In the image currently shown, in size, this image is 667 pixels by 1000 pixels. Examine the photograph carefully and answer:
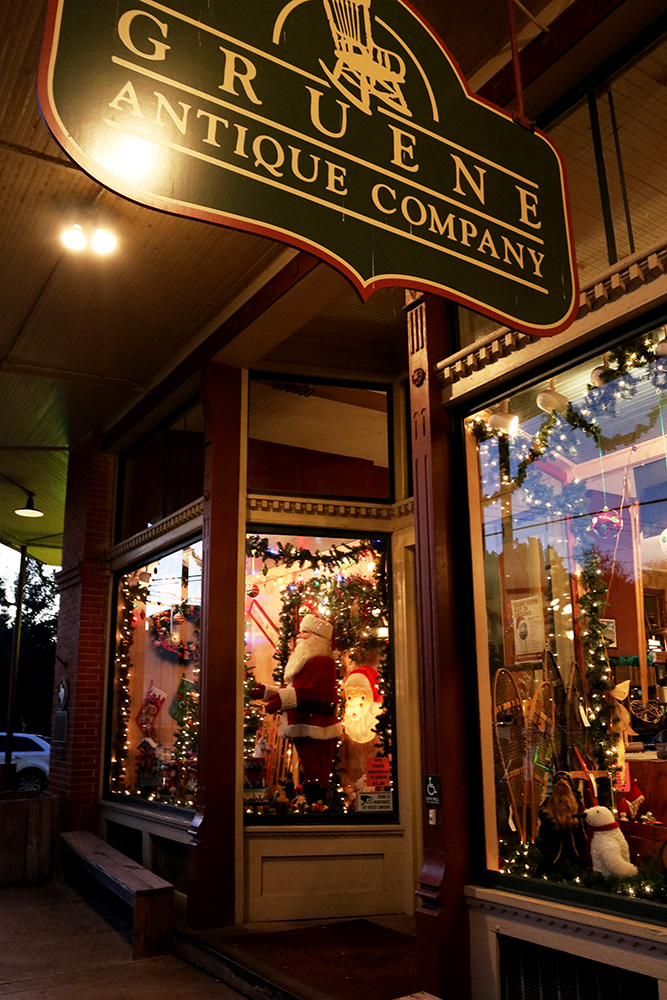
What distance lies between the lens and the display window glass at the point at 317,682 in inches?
266

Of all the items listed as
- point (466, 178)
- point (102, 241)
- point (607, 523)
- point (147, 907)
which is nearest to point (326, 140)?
point (466, 178)

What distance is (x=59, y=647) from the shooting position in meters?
10.1

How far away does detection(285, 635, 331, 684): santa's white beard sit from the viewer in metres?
6.86

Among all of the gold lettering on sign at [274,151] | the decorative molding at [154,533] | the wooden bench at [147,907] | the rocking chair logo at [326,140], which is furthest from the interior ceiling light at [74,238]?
the wooden bench at [147,907]

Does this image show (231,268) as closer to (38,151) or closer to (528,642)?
(38,151)

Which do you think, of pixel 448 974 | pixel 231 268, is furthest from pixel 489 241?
pixel 231 268

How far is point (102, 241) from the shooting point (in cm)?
588

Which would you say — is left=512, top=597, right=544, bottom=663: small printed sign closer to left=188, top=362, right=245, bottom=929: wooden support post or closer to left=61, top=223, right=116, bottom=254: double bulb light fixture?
left=188, top=362, right=245, bottom=929: wooden support post

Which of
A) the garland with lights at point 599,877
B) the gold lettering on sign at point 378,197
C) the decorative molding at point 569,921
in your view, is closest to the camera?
the gold lettering on sign at point 378,197

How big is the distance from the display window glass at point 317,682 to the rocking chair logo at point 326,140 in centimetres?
470

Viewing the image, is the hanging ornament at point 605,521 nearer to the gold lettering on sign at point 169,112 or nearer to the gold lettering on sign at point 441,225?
the gold lettering on sign at point 441,225

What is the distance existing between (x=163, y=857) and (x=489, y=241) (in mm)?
6721

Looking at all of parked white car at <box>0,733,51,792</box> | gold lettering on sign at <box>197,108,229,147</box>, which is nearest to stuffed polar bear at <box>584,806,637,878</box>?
gold lettering on sign at <box>197,108,229,147</box>

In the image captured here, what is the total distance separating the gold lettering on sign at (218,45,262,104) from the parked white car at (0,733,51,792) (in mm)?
16994
